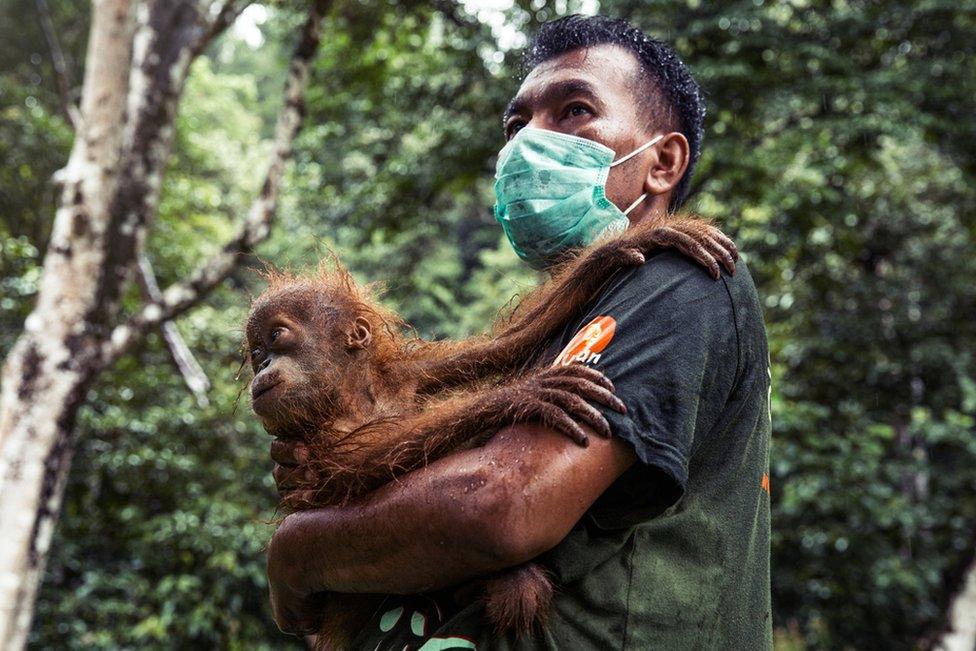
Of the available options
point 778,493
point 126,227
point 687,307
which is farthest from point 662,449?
point 778,493

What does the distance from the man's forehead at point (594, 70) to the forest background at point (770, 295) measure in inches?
199

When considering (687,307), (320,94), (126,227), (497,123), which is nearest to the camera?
(687,307)

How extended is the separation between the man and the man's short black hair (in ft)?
1.79

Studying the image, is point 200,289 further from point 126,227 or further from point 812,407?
point 812,407

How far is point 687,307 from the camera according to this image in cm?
135

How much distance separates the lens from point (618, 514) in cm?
129

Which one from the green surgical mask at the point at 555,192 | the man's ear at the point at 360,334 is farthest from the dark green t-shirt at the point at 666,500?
the man's ear at the point at 360,334

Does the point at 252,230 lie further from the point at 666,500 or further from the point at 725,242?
the point at 666,500

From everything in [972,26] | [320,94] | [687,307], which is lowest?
[972,26]

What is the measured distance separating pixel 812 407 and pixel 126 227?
506 centimetres

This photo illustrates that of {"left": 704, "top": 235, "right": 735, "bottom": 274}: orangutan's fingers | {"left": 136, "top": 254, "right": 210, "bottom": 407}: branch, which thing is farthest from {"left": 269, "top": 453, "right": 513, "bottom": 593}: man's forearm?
{"left": 136, "top": 254, "right": 210, "bottom": 407}: branch

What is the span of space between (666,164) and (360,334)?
74 cm

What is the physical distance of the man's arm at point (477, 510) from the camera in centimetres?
120

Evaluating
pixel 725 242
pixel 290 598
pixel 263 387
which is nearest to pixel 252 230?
pixel 263 387
